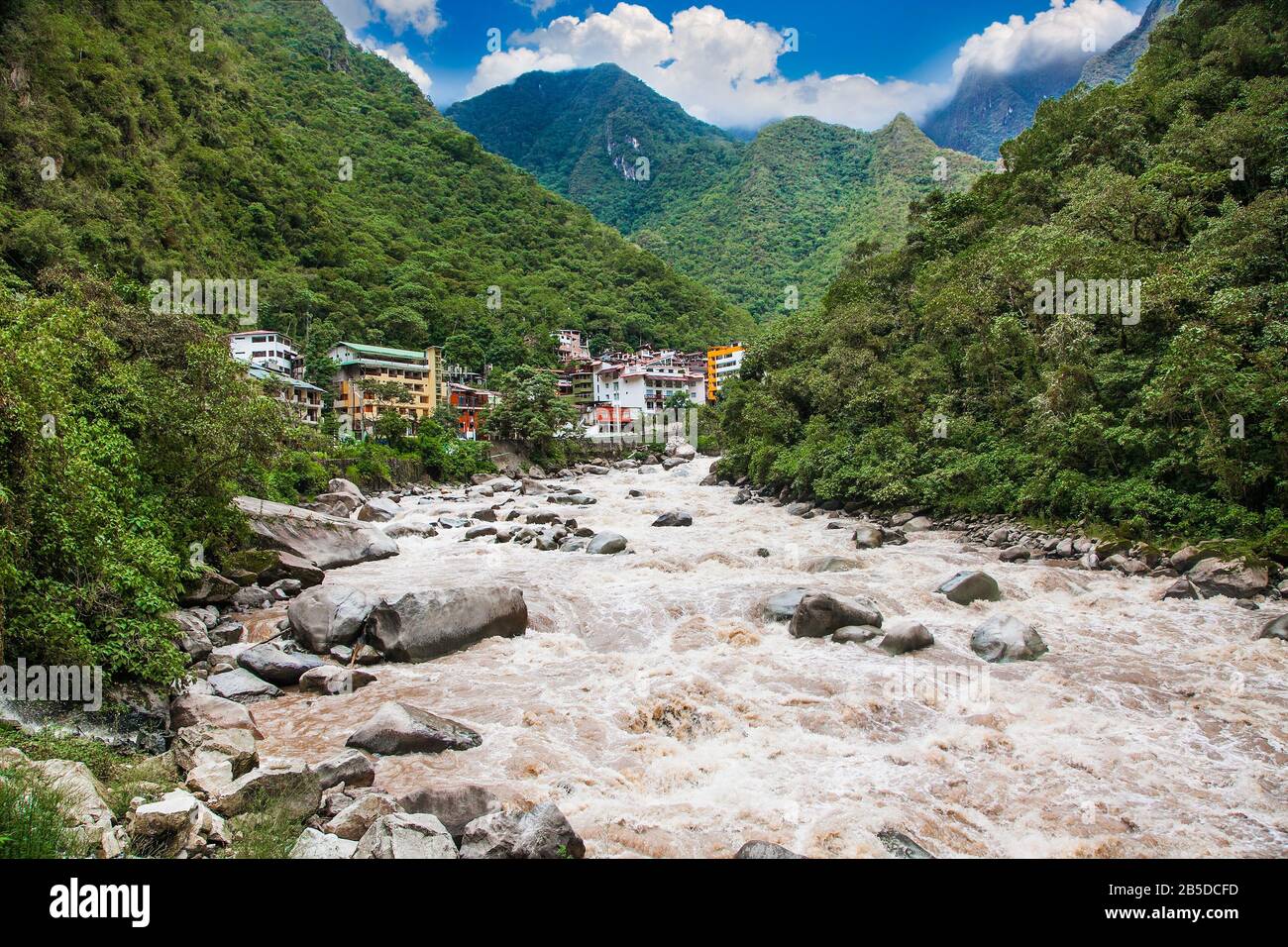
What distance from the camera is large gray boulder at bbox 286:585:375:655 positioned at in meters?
10.4

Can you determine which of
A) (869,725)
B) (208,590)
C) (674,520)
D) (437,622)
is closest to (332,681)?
(437,622)

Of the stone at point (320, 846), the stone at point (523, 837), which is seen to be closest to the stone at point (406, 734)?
the stone at point (320, 846)

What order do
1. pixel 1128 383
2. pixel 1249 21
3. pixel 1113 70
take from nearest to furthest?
1. pixel 1128 383
2. pixel 1249 21
3. pixel 1113 70

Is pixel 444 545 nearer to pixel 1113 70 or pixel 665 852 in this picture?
pixel 665 852

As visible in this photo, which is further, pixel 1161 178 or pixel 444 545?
pixel 444 545

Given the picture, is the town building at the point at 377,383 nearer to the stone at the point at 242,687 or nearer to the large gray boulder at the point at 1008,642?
the stone at the point at 242,687

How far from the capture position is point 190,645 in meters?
9.91

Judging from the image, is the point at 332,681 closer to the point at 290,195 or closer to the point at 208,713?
the point at 208,713

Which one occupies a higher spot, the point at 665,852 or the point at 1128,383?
the point at 1128,383

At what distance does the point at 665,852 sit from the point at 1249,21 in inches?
1420

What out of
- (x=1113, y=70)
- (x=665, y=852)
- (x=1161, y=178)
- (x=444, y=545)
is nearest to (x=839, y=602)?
(x=665, y=852)

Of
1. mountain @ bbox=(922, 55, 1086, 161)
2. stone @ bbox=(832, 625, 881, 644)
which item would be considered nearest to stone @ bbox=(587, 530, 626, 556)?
stone @ bbox=(832, 625, 881, 644)

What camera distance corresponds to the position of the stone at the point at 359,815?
5.25 m

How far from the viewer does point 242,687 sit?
873 centimetres
